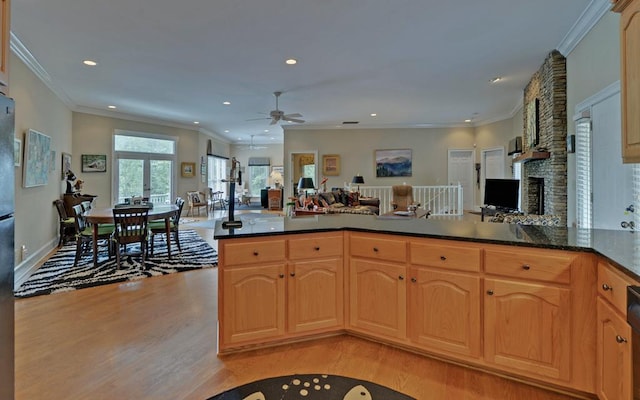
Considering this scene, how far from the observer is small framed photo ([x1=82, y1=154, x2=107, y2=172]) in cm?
751

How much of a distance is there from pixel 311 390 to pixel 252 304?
714 mm

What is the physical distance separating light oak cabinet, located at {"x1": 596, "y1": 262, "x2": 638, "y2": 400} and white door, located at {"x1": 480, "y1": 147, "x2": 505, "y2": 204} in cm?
800

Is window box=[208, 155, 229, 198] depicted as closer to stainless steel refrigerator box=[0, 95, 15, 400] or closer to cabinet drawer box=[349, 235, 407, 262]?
cabinet drawer box=[349, 235, 407, 262]

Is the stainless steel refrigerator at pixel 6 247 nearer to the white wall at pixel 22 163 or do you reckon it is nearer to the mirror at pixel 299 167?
the white wall at pixel 22 163

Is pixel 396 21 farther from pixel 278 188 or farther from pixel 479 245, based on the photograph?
pixel 278 188

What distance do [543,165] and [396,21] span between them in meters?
3.16

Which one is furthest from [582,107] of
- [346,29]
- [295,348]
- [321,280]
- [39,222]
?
[39,222]

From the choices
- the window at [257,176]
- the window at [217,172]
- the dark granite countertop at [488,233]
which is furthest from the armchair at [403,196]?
the window at [257,176]

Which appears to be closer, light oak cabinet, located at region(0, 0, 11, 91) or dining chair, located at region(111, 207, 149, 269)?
light oak cabinet, located at region(0, 0, 11, 91)

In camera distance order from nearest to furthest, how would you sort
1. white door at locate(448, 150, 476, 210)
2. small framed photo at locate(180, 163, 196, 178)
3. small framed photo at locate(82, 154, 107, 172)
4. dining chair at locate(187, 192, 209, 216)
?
small framed photo at locate(82, 154, 107, 172), small framed photo at locate(180, 163, 196, 178), dining chair at locate(187, 192, 209, 216), white door at locate(448, 150, 476, 210)

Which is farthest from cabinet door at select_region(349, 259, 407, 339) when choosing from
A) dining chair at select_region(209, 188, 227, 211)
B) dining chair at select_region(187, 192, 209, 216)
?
dining chair at select_region(209, 188, 227, 211)

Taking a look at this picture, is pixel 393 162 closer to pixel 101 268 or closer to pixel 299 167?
pixel 299 167

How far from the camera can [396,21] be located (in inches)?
137

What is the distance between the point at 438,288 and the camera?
2197mm
